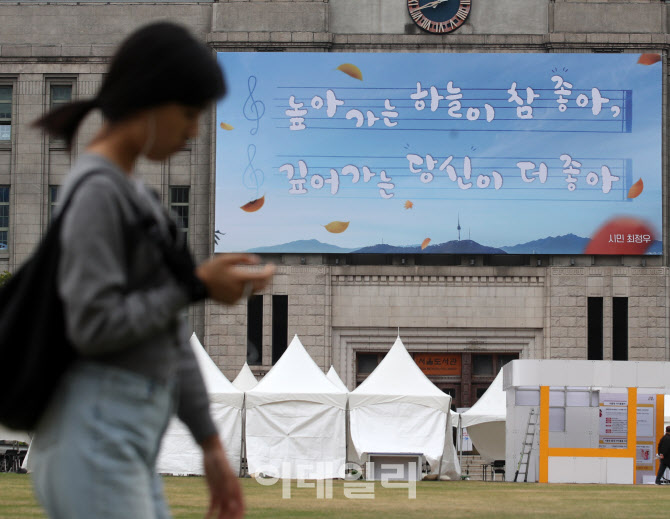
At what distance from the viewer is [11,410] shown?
2.59 meters

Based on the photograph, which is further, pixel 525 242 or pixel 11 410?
pixel 525 242

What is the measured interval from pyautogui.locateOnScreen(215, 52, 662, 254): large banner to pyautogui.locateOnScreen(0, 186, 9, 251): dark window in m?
8.36

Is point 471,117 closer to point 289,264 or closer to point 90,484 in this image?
point 289,264

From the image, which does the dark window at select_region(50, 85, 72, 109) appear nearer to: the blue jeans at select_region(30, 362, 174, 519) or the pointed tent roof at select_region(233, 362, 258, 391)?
the pointed tent roof at select_region(233, 362, 258, 391)

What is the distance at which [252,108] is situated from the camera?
149 feet

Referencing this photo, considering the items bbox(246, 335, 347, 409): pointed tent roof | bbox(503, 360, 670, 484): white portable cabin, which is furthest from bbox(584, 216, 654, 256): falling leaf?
bbox(246, 335, 347, 409): pointed tent roof

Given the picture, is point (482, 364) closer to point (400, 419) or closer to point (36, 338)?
point (400, 419)

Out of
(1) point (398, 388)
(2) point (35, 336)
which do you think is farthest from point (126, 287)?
(1) point (398, 388)

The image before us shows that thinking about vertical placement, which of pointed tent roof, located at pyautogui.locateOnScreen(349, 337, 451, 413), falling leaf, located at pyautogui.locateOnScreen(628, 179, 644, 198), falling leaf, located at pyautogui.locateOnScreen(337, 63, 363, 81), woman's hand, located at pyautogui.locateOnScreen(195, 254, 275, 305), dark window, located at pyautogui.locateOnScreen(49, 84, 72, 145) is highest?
falling leaf, located at pyautogui.locateOnScreen(337, 63, 363, 81)

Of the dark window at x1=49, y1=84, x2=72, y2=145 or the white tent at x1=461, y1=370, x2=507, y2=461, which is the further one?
the dark window at x1=49, y1=84, x2=72, y2=145

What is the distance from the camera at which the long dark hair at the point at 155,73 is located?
275 centimetres

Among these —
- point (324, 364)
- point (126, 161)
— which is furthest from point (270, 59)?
point (126, 161)

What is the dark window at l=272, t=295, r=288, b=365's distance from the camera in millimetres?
45844

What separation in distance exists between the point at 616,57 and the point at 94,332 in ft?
146
